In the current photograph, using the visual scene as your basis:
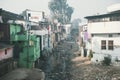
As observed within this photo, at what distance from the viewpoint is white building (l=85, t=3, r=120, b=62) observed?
105 feet

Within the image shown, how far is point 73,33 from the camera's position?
10962 centimetres

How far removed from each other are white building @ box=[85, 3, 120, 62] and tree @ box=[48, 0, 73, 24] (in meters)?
73.4

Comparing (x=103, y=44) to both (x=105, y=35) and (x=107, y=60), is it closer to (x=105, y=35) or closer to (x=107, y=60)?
(x=105, y=35)

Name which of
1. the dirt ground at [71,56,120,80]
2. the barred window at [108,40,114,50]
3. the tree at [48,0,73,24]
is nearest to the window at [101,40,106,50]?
the barred window at [108,40,114,50]

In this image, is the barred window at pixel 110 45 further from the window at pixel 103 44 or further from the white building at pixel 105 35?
the window at pixel 103 44

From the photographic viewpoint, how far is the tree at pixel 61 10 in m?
109

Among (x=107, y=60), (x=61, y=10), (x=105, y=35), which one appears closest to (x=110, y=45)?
(x=105, y=35)

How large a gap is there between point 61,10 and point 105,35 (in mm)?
80268

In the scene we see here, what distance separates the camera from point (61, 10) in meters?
112

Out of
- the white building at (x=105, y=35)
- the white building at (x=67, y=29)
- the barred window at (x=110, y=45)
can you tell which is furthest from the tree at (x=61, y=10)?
the barred window at (x=110, y=45)

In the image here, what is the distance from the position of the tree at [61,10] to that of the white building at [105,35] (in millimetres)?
73390

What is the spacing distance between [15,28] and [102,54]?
15422mm

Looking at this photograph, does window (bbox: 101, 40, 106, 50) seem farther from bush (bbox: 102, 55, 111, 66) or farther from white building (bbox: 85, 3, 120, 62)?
bush (bbox: 102, 55, 111, 66)

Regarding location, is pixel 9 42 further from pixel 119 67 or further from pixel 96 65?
pixel 119 67
